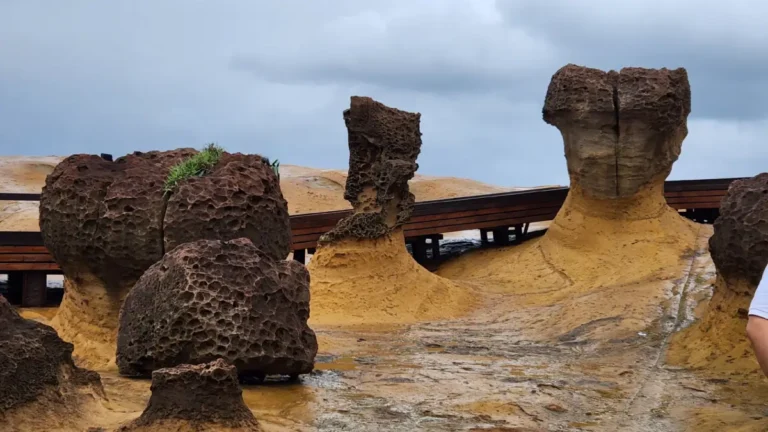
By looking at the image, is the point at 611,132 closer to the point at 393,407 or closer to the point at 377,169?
the point at 377,169

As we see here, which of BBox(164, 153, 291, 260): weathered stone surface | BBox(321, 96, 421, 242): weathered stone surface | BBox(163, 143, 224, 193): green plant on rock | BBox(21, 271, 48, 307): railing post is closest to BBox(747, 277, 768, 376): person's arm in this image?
BBox(164, 153, 291, 260): weathered stone surface

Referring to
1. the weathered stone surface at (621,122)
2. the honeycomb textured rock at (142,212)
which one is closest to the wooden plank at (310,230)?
the weathered stone surface at (621,122)

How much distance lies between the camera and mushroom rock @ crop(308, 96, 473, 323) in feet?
38.3

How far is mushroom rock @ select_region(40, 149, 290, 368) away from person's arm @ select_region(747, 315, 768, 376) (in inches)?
186

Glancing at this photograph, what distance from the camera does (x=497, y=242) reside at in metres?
15.8

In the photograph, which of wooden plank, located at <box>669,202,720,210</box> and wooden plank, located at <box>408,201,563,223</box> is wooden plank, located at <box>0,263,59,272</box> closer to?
wooden plank, located at <box>408,201,563,223</box>

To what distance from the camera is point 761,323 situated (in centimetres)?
309

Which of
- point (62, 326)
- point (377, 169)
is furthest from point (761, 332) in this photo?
point (377, 169)

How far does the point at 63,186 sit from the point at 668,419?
15.7 ft

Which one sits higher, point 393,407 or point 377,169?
point 377,169

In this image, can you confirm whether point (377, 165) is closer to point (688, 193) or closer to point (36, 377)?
point (688, 193)

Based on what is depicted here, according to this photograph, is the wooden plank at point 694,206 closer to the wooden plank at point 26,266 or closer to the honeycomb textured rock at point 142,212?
the wooden plank at point 26,266

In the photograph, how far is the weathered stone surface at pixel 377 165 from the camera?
11.8 meters

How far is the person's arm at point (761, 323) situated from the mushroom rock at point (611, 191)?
8.80 metres
